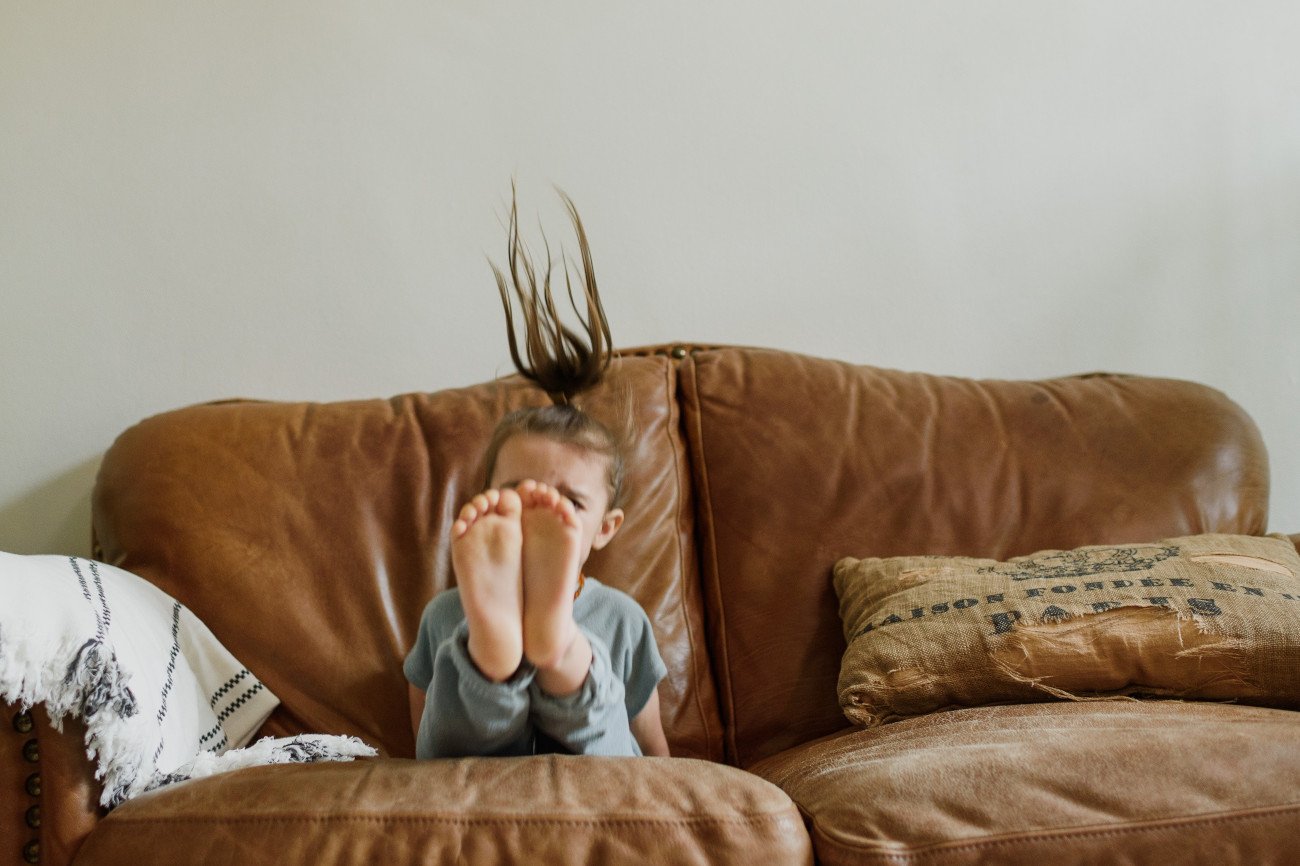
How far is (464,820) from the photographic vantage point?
90cm

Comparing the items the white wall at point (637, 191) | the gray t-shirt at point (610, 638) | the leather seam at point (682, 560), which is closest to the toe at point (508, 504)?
the gray t-shirt at point (610, 638)

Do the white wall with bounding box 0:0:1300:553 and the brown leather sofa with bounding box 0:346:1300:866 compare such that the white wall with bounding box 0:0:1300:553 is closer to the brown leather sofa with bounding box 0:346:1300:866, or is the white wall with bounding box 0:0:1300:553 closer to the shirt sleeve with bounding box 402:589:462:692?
the brown leather sofa with bounding box 0:346:1300:866

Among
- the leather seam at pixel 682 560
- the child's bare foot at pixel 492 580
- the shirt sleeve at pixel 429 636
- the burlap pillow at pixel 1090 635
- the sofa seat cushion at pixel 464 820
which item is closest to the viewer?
the sofa seat cushion at pixel 464 820

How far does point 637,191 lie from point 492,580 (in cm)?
106

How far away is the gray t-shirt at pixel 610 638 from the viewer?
1.41 metres

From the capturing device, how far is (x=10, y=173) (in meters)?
1.83

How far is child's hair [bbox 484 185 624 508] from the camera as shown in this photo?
1443 mm

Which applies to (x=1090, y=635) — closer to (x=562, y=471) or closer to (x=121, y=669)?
(x=562, y=471)

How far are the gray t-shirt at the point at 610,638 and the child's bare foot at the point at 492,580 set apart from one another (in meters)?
0.37

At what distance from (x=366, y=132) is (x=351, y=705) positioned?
98cm

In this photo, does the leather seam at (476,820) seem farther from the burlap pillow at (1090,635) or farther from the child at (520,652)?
the burlap pillow at (1090,635)

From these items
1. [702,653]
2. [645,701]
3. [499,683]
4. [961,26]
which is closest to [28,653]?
[499,683]

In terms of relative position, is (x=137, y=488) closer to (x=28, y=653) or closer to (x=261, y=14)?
(x=28, y=653)

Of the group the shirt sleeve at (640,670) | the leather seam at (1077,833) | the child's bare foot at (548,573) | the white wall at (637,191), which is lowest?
the shirt sleeve at (640,670)
